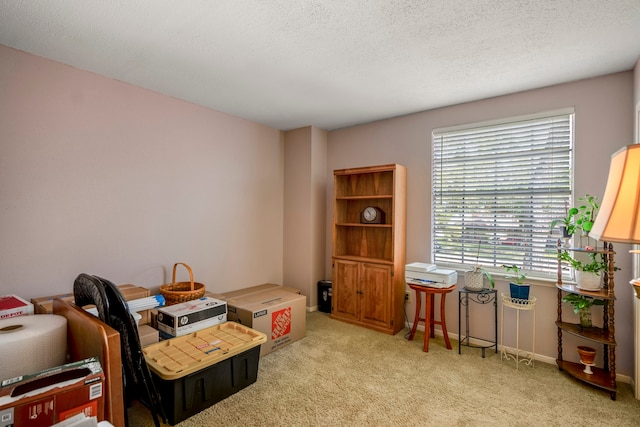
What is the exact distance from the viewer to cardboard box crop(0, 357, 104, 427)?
106 cm

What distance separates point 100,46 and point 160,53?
0.39 meters

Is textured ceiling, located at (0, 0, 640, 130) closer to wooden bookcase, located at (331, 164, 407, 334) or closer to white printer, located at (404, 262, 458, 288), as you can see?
wooden bookcase, located at (331, 164, 407, 334)

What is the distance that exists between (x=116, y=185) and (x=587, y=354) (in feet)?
14.0

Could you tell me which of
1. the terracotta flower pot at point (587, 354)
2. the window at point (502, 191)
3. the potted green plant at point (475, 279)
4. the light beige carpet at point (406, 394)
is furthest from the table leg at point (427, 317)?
the terracotta flower pot at point (587, 354)

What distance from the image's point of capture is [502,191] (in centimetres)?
307

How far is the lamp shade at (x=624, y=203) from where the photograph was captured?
808mm

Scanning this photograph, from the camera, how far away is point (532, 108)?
288 cm

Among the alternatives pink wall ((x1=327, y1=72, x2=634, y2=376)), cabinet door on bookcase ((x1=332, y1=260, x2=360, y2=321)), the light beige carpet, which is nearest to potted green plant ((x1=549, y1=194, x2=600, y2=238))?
pink wall ((x1=327, y1=72, x2=634, y2=376))

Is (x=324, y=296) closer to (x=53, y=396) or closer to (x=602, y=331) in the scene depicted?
(x=602, y=331)

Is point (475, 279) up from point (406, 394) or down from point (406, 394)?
up

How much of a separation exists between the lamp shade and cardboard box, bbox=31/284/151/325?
8.33 feet

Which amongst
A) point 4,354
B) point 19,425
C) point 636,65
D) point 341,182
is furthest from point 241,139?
point 636,65

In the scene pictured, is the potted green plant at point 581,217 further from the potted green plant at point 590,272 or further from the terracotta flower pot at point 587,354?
the terracotta flower pot at point 587,354

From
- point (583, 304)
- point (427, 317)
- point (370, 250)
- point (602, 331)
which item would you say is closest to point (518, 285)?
point (583, 304)
